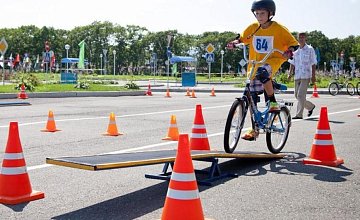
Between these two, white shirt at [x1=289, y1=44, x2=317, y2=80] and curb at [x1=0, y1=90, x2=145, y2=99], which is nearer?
white shirt at [x1=289, y1=44, x2=317, y2=80]

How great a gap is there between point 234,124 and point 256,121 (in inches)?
20.4

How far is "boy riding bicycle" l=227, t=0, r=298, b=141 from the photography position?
729 centimetres

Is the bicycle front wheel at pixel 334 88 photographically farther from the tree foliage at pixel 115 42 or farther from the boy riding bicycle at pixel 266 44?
the tree foliage at pixel 115 42

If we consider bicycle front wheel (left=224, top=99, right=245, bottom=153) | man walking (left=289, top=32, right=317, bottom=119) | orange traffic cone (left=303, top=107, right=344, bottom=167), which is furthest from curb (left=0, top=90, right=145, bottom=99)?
orange traffic cone (left=303, top=107, right=344, bottom=167)

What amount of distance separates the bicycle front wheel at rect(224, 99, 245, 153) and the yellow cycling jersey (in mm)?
773

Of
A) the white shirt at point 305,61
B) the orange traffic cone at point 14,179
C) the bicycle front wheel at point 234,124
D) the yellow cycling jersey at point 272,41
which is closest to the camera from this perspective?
the orange traffic cone at point 14,179

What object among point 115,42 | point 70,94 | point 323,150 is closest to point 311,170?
point 323,150

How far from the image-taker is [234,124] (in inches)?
277

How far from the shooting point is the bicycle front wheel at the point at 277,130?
24.6 feet

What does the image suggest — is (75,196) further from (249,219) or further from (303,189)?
(303,189)

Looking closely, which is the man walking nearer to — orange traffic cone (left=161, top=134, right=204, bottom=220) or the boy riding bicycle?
the boy riding bicycle

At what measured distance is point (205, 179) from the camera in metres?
5.64

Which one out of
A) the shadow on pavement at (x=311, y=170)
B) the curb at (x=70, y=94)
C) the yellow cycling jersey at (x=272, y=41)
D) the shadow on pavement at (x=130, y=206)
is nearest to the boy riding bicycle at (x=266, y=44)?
the yellow cycling jersey at (x=272, y=41)

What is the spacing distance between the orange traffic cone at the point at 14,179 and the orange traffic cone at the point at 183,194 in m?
1.51
